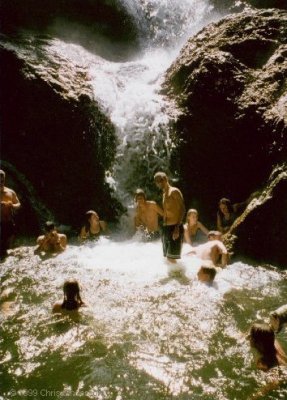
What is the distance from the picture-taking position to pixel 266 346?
4355 millimetres

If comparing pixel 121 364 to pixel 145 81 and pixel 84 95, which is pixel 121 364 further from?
pixel 145 81

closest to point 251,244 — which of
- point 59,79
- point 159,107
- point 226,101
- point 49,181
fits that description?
point 226,101

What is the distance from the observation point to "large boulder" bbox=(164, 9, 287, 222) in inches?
405

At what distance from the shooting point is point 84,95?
37.3 ft

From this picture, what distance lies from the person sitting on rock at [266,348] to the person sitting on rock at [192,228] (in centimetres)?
514

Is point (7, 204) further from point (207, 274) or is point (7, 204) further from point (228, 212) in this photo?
point (228, 212)

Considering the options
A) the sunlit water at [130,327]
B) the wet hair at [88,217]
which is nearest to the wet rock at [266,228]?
the sunlit water at [130,327]

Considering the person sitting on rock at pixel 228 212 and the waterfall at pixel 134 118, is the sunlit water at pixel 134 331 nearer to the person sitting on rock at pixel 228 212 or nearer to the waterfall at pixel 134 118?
the person sitting on rock at pixel 228 212

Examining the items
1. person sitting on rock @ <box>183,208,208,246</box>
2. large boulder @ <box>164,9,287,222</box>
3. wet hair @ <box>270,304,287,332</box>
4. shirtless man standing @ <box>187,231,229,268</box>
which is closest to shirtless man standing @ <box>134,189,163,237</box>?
person sitting on rock @ <box>183,208,208,246</box>

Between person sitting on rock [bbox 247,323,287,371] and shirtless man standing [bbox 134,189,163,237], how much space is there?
209 inches

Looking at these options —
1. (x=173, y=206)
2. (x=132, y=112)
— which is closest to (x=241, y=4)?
(x=132, y=112)

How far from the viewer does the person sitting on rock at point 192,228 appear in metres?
9.53

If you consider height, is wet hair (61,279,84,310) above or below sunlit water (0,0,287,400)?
above

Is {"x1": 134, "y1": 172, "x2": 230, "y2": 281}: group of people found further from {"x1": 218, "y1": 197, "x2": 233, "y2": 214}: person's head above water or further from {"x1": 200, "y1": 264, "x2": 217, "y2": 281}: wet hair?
{"x1": 218, "y1": 197, "x2": 233, "y2": 214}: person's head above water
